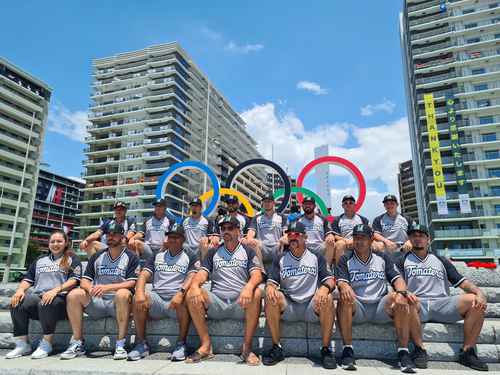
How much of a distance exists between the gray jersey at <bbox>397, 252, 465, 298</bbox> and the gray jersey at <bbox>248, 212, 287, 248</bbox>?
8.55 feet

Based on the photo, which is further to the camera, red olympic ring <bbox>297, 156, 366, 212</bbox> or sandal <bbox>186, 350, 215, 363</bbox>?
red olympic ring <bbox>297, 156, 366, 212</bbox>

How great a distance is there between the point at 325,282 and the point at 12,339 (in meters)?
4.18

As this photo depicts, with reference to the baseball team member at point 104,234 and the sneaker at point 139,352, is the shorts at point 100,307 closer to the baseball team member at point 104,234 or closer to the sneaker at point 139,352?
the sneaker at point 139,352

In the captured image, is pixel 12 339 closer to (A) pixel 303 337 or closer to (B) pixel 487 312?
(A) pixel 303 337

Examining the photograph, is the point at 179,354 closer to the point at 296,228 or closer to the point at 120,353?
the point at 120,353

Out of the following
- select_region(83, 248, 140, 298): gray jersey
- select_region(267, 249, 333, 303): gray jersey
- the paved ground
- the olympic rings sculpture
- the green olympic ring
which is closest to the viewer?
the paved ground

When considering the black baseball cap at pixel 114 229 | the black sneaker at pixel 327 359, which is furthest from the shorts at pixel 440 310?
the black baseball cap at pixel 114 229

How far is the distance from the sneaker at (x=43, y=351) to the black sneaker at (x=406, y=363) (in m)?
4.06

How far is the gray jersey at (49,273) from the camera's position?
14.5 ft

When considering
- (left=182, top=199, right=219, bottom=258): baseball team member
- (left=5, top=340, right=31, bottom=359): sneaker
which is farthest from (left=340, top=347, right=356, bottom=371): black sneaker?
(left=5, top=340, right=31, bottom=359): sneaker

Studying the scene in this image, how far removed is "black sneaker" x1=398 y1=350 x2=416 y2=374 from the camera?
3.21 metres

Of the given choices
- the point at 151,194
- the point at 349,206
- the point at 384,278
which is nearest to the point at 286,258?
the point at 384,278

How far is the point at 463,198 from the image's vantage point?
141ft

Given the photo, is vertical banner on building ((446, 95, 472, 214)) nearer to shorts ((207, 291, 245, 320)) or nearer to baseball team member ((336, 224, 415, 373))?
baseball team member ((336, 224, 415, 373))
